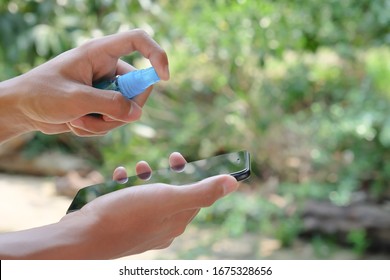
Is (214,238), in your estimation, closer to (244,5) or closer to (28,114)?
(244,5)

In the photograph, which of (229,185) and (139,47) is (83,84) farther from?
(229,185)

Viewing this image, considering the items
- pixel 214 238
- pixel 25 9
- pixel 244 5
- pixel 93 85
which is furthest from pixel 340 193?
pixel 93 85

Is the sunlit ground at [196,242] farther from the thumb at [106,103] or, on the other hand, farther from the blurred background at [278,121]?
the thumb at [106,103]

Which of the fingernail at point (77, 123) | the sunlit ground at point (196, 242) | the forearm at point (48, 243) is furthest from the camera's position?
the sunlit ground at point (196, 242)

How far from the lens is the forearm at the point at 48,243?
0.61 m

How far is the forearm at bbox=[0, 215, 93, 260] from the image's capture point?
2.01 ft

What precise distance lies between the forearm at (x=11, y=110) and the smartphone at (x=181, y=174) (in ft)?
0.34

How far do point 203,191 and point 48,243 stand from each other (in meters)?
0.15

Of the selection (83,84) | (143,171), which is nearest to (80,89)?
(83,84)

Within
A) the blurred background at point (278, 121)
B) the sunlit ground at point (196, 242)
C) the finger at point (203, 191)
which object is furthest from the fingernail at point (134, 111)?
the sunlit ground at point (196, 242)

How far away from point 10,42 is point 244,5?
68 cm

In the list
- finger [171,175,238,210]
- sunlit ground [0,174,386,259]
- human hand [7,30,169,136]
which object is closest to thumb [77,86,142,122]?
human hand [7,30,169,136]
